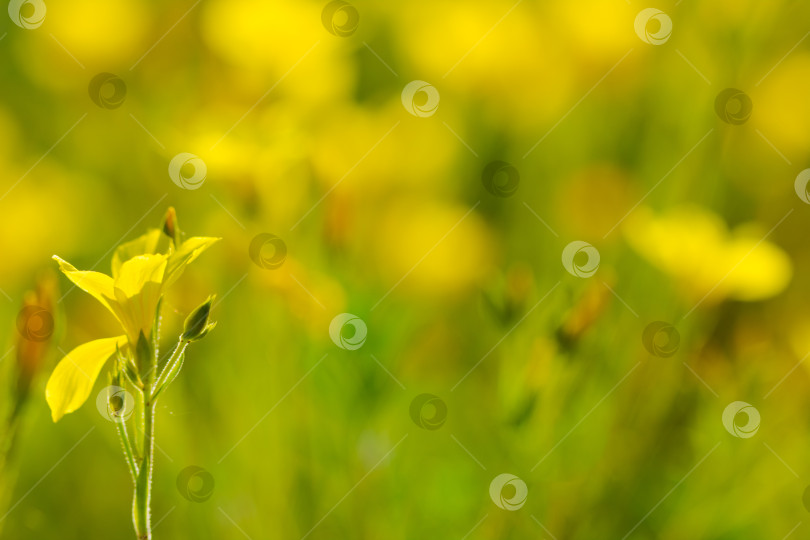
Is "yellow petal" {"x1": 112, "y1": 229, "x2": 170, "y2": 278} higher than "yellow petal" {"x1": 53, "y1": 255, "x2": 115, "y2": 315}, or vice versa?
"yellow petal" {"x1": 112, "y1": 229, "x2": 170, "y2": 278}

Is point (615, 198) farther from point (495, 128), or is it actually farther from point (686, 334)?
point (686, 334)

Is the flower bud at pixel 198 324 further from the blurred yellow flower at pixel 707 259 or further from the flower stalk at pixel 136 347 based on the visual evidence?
the blurred yellow flower at pixel 707 259

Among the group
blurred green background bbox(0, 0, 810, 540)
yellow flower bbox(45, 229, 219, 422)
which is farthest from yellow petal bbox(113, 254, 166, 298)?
blurred green background bbox(0, 0, 810, 540)

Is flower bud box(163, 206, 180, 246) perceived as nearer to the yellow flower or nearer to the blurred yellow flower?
the yellow flower

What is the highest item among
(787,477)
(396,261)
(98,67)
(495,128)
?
(495,128)

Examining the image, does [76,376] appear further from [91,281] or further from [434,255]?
[434,255]

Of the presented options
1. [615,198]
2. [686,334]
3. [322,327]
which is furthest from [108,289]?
[615,198]
